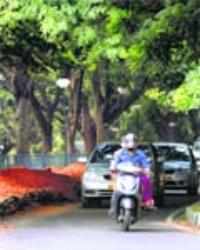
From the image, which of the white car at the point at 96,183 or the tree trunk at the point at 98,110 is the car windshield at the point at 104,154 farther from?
the tree trunk at the point at 98,110

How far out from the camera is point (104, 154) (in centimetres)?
2589

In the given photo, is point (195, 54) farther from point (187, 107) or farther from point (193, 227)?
point (193, 227)

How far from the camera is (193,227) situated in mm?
18438

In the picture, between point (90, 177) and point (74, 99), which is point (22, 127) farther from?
point (90, 177)

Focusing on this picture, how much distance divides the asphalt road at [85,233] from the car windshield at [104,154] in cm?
327

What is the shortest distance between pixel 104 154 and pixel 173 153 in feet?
17.7

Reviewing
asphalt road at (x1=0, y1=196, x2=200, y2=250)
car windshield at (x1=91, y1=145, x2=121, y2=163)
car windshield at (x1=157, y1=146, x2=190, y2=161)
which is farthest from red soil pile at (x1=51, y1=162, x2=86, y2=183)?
asphalt road at (x1=0, y1=196, x2=200, y2=250)

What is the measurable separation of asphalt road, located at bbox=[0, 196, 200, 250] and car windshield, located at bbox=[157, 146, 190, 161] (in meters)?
7.75

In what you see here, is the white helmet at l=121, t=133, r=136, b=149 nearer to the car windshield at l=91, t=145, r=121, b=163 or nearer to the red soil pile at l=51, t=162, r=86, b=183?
the car windshield at l=91, t=145, r=121, b=163

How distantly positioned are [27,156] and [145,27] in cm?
1969

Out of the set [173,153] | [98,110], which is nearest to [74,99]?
[98,110]

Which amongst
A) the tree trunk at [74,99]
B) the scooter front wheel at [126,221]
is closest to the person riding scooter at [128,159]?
the scooter front wheel at [126,221]

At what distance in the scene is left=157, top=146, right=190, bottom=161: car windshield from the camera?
1194 inches

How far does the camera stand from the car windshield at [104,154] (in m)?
25.6
